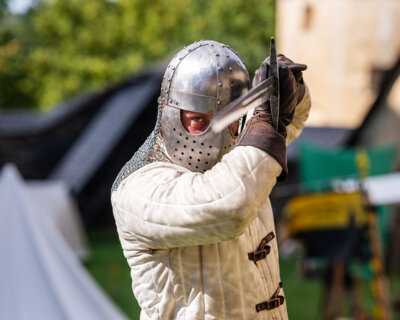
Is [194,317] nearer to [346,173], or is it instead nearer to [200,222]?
[200,222]

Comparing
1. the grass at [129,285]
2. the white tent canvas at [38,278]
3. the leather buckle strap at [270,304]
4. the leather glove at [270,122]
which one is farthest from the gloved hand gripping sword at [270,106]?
the grass at [129,285]

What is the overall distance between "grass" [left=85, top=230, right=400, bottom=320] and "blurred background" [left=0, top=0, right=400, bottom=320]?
1.5 inches

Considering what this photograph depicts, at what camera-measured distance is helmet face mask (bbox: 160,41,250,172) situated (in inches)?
78.8

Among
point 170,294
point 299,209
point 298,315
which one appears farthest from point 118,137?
point 170,294

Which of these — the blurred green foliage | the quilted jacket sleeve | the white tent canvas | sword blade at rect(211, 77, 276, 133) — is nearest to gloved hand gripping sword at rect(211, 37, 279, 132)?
sword blade at rect(211, 77, 276, 133)

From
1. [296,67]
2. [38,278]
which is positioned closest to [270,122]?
[296,67]

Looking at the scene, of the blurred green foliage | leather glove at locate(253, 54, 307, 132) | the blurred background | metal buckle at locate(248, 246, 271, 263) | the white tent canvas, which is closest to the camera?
leather glove at locate(253, 54, 307, 132)

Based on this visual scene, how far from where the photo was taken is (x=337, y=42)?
16.3 metres

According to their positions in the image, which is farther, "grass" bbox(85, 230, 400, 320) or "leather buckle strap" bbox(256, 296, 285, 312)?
"grass" bbox(85, 230, 400, 320)

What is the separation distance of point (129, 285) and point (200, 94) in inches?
318

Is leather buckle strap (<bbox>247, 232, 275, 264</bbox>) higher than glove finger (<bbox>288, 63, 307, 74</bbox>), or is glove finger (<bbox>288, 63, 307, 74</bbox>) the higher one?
glove finger (<bbox>288, 63, 307, 74</bbox>)

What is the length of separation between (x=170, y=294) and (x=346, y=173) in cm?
618

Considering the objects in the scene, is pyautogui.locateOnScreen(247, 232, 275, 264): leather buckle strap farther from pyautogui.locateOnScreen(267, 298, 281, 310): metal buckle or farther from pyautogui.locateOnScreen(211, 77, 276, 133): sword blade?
pyautogui.locateOnScreen(211, 77, 276, 133): sword blade

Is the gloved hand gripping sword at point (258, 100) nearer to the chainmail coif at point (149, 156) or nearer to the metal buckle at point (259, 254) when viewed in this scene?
the chainmail coif at point (149, 156)
